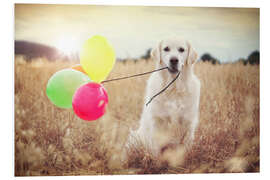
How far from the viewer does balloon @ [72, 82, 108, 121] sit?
276 cm

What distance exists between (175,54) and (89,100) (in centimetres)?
94

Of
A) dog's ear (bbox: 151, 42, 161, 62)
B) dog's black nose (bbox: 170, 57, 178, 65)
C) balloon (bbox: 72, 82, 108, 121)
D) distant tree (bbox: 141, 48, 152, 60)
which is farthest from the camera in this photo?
distant tree (bbox: 141, 48, 152, 60)

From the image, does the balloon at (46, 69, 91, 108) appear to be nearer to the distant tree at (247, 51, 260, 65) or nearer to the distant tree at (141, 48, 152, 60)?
the distant tree at (141, 48, 152, 60)

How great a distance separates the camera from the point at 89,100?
2.77 metres

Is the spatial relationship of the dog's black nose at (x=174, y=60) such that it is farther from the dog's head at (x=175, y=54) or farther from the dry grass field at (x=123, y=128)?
the dry grass field at (x=123, y=128)

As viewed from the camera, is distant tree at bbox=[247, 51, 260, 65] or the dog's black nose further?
distant tree at bbox=[247, 51, 260, 65]

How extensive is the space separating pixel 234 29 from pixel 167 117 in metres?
1.26

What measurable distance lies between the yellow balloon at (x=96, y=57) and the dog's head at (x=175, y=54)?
54 cm

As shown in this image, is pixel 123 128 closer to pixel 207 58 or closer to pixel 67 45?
pixel 67 45

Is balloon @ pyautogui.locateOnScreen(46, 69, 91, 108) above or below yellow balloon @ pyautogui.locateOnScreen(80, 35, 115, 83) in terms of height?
below

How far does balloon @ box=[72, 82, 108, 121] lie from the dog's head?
2.31 feet

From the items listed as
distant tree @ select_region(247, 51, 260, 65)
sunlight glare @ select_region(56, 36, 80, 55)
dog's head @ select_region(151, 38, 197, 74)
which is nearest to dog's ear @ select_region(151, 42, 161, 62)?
dog's head @ select_region(151, 38, 197, 74)

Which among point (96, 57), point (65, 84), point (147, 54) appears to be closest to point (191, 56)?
point (147, 54)
